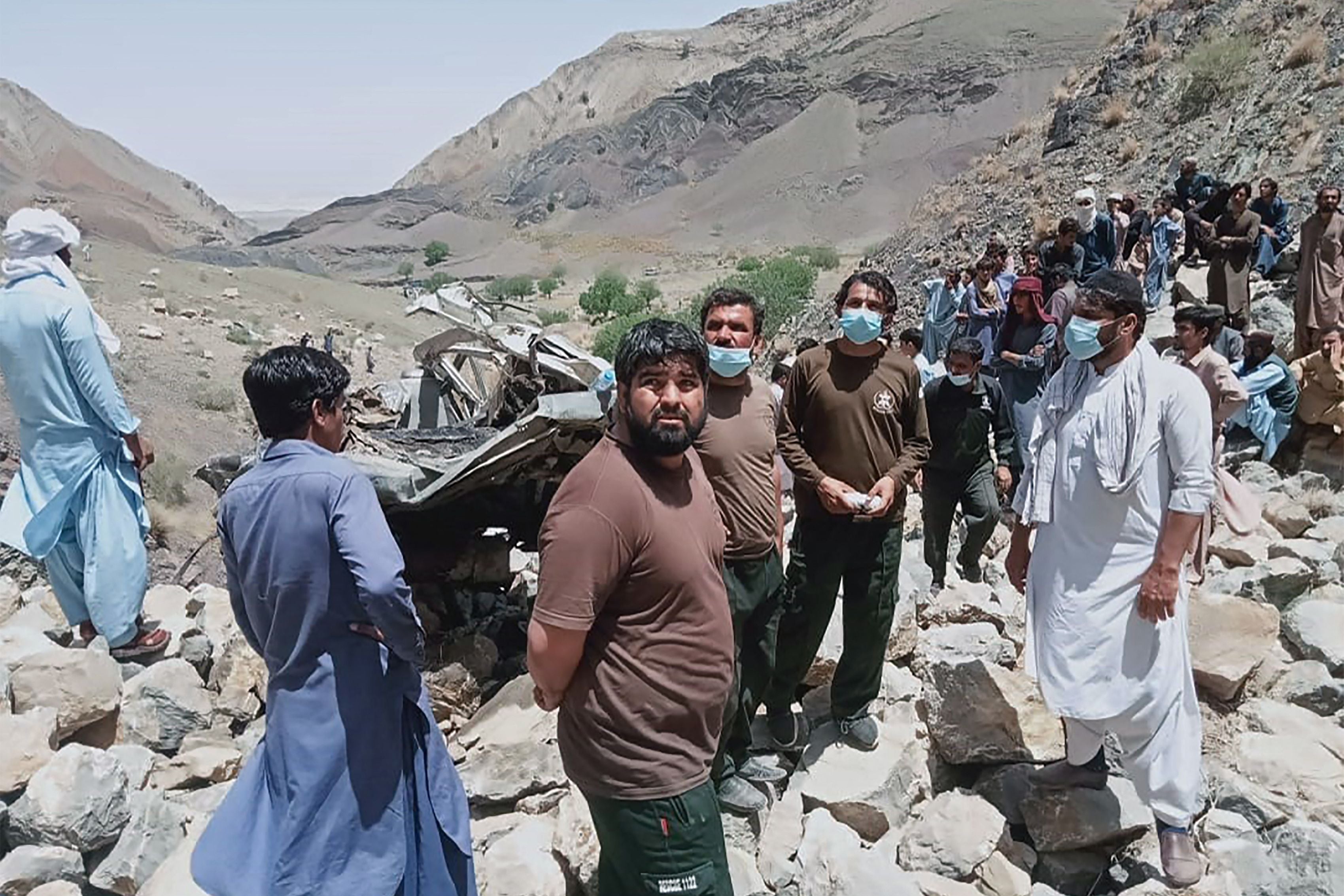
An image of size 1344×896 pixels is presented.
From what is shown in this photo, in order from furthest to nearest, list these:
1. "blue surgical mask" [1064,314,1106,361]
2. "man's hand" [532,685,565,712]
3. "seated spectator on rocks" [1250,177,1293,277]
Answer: "seated spectator on rocks" [1250,177,1293,277], "blue surgical mask" [1064,314,1106,361], "man's hand" [532,685,565,712]

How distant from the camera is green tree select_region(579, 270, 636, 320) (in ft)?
109

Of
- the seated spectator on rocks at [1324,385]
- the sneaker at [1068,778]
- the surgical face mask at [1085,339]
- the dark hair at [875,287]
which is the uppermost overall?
the dark hair at [875,287]

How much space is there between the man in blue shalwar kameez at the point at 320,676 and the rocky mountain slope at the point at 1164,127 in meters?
11.8

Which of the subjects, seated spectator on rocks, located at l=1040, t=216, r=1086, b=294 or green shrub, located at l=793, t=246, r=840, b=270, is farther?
green shrub, located at l=793, t=246, r=840, b=270

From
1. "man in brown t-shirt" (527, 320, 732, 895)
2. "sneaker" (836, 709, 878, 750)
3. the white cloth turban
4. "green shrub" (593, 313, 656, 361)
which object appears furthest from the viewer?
"green shrub" (593, 313, 656, 361)

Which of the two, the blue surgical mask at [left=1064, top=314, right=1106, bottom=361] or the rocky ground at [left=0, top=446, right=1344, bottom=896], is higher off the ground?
the blue surgical mask at [left=1064, top=314, right=1106, bottom=361]

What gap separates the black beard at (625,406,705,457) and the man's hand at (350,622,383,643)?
664 mm

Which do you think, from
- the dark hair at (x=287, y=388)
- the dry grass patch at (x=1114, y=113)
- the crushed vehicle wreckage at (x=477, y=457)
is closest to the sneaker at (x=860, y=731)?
the crushed vehicle wreckage at (x=477, y=457)

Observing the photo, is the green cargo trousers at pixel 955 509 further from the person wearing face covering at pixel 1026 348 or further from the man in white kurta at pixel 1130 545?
the man in white kurta at pixel 1130 545

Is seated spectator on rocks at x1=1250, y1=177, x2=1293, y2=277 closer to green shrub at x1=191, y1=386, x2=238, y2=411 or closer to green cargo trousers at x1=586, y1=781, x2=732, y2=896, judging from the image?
green cargo trousers at x1=586, y1=781, x2=732, y2=896

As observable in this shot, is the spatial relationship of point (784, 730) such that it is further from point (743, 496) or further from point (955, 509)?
point (955, 509)

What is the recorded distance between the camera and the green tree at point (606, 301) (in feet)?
109

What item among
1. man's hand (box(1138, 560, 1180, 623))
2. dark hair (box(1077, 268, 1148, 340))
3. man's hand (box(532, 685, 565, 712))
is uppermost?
dark hair (box(1077, 268, 1148, 340))

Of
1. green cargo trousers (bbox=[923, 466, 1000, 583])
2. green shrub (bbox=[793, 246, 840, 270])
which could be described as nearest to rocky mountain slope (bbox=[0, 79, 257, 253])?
green shrub (bbox=[793, 246, 840, 270])
